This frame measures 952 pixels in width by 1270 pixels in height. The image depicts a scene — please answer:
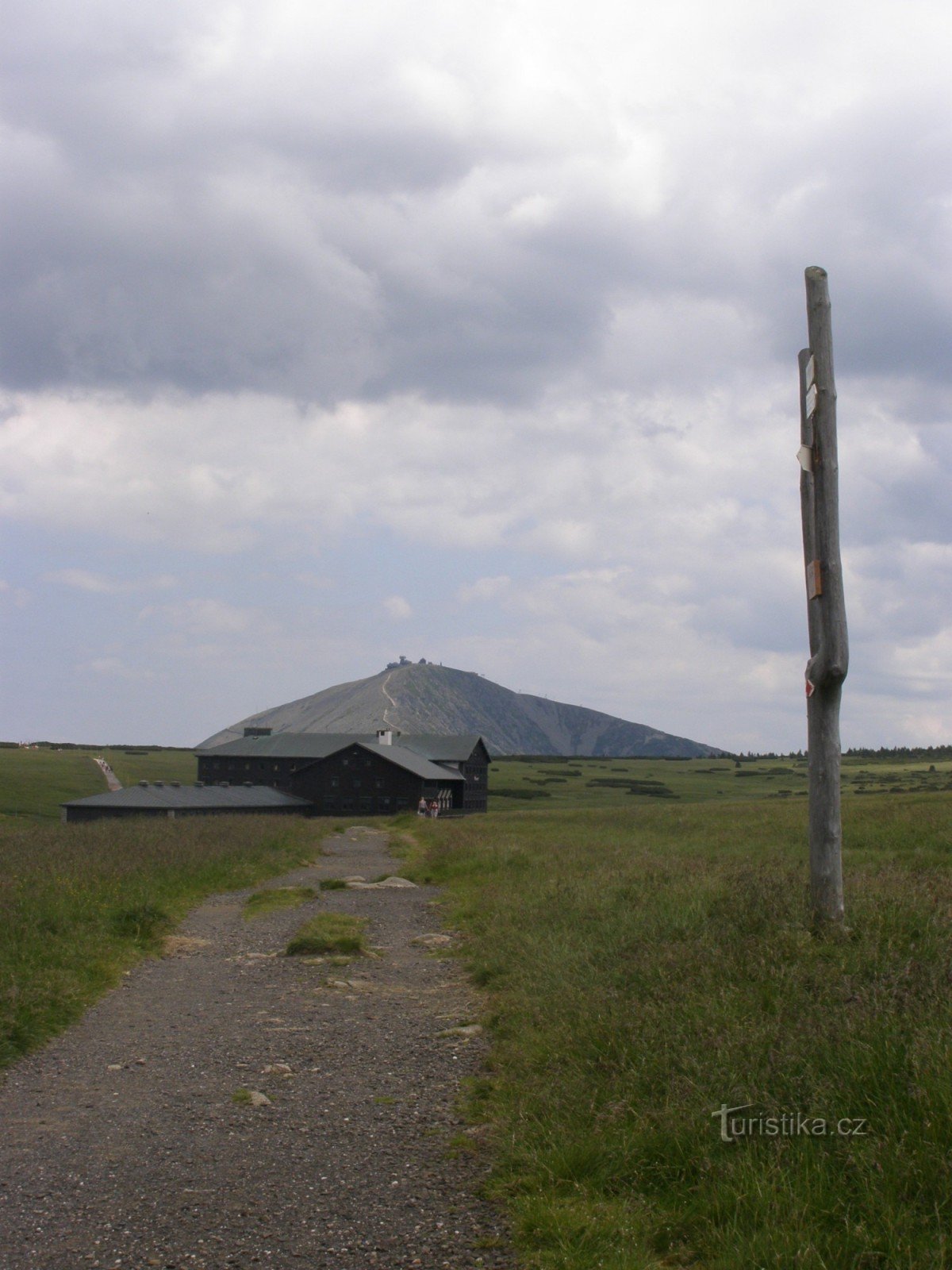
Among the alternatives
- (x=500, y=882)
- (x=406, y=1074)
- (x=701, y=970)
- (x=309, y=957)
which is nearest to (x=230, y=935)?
(x=309, y=957)

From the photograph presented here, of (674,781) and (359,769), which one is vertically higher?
(359,769)

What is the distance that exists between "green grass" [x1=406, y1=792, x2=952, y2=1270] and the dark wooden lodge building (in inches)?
3126

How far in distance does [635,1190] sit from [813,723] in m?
5.83

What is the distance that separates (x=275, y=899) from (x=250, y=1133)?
13686 millimetres

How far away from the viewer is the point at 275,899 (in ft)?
65.7

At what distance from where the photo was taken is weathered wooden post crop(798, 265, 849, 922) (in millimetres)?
9805

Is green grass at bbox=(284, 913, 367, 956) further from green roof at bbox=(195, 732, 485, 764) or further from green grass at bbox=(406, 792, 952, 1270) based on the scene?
green roof at bbox=(195, 732, 485, 764)

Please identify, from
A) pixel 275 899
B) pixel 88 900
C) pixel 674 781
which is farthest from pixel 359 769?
pixel 88 900

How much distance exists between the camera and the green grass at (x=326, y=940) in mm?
14055

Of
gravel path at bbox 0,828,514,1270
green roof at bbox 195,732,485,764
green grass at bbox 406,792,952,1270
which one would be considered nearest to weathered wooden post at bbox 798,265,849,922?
green grass at bbox 406,792,952,1270

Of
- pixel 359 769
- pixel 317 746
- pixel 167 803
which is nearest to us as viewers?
pixel 167 803

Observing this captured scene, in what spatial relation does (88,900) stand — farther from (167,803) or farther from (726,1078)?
(167,803)

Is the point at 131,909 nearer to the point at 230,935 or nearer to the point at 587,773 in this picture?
the point at 230,935

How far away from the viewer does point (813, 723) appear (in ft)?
33.5
